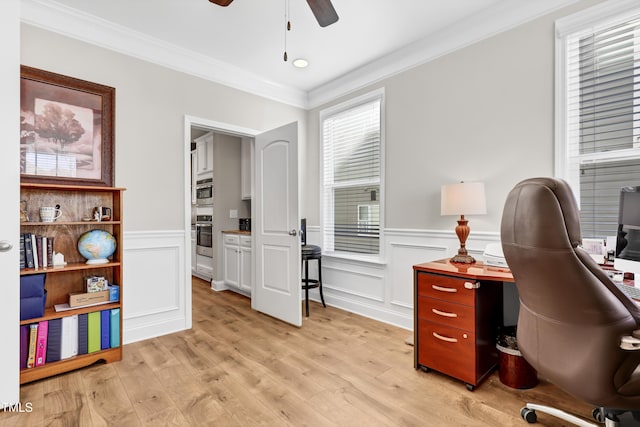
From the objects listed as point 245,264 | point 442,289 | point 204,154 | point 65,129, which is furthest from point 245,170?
point 442,289

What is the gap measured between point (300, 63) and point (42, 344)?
10.6 feet

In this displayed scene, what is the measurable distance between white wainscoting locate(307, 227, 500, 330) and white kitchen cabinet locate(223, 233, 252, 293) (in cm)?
105

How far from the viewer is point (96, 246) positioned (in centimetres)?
244

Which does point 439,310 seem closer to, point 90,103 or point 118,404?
point 118,404

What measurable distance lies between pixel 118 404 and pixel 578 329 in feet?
7.88

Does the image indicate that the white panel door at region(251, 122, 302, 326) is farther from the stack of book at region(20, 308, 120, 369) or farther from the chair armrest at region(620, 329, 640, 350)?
the chair armrest at region(620, 329, 640, 350)

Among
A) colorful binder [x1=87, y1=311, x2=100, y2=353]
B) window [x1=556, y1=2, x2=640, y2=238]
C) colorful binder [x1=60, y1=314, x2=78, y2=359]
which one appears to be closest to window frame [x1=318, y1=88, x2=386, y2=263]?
window [x1=556, y1=2, x2=640, y2=238]

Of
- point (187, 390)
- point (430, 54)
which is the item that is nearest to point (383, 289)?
point (187, 390)

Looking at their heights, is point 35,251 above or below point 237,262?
above

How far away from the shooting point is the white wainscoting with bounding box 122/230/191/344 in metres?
2.82

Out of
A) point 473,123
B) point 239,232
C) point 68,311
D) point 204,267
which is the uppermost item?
point 473,123

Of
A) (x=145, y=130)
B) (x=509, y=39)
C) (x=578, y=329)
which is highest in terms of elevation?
(x=509, y=39)

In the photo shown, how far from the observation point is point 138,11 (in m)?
2.54

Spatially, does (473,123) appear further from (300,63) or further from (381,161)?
(300,63)
